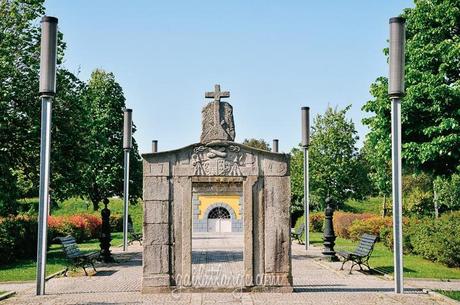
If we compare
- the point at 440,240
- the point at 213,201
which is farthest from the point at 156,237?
the point at 213,201

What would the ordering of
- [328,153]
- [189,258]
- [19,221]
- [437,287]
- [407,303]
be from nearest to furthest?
[407,303] → [189,258] → [437,287] → [19,221] → [328,153]

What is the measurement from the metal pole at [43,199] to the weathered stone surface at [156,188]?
2.11 metres

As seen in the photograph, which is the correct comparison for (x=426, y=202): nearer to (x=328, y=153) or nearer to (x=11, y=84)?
(x=328, y=153)

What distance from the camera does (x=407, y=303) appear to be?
418 inches

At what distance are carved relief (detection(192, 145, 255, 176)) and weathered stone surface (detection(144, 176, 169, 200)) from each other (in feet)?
2.25

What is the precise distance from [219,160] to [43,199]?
3.75 metres

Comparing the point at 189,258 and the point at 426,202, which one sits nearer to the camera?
the point at 189,258

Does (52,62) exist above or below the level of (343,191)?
above

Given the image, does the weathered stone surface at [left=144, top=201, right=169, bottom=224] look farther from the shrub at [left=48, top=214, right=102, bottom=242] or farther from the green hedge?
the shrub at [left=48, top=214, right=102, bottom=242]

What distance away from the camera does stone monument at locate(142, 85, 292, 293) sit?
11844mm

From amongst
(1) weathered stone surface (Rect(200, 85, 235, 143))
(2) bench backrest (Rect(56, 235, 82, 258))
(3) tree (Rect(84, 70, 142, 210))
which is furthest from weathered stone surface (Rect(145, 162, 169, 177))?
(3) tree (Rect(84, 70, 142, 210))

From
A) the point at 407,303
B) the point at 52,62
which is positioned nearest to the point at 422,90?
the point at 407,303

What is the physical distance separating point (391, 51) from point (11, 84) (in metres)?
12.3

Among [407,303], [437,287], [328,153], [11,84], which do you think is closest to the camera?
[407,303]
